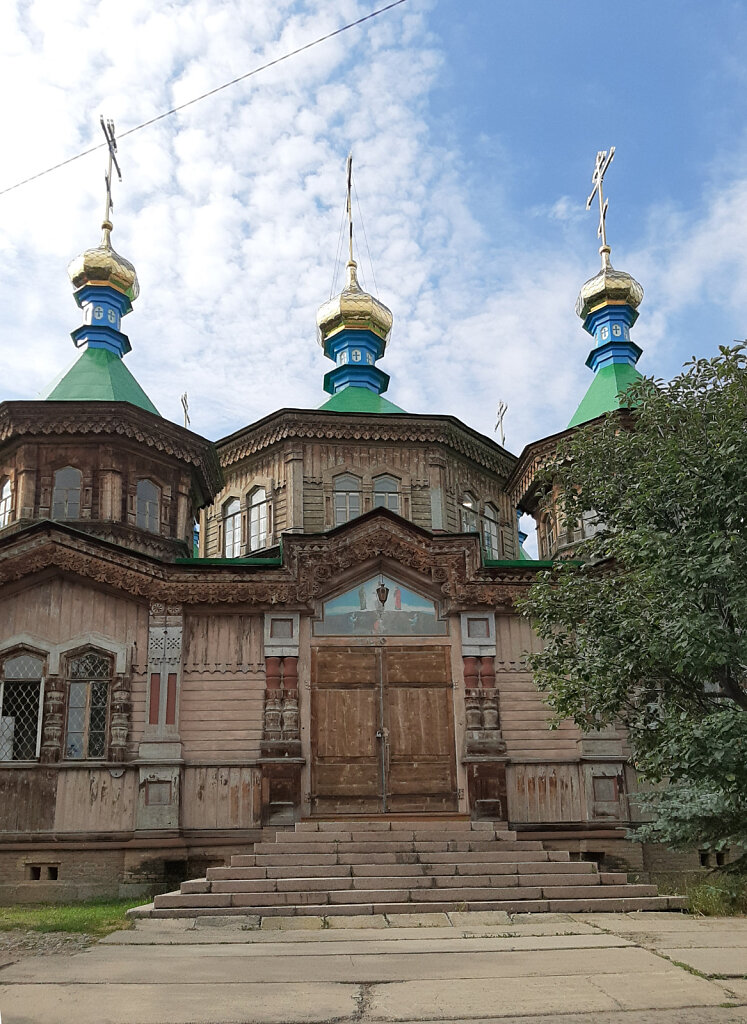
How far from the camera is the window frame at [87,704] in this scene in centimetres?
1411

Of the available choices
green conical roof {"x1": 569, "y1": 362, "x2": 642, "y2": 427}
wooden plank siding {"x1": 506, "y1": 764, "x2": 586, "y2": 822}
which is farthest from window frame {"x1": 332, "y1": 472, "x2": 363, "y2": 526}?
wooden plank siding {"x1": 506, "y1": 764, "x2": 586, "y2": 822}

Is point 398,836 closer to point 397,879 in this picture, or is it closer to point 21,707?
point 397,879

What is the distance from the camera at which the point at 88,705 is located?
1440 centimetres

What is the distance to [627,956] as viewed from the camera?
24.5 feet

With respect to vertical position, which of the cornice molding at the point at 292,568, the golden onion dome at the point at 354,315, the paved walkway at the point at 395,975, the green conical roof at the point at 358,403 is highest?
the golden onion dome at the point at 354,315

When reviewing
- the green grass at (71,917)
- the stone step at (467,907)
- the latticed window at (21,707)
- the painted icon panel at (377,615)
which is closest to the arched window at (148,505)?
the latticed window at (21,707)

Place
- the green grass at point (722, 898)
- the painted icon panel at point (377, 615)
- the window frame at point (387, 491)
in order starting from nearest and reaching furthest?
the green grass at point (722, 898) → the painted icon panel at point (377, 615) → the window frame at point (387, 491)

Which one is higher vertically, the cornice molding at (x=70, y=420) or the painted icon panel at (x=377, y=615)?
the cornice molding at (x=70, y=420)

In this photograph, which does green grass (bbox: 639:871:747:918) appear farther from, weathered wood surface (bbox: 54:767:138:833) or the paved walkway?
weathered wood surface (bbox: 54:767:138:833)

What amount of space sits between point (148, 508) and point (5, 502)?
2647mm

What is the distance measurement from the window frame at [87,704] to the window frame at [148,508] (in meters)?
3.83

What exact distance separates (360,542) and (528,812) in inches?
188

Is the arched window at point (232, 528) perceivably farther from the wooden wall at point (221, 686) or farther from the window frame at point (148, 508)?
the wooden wall at point (221, 686)

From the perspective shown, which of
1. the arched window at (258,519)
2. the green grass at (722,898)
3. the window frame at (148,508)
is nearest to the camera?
the green grass at (722,898)
